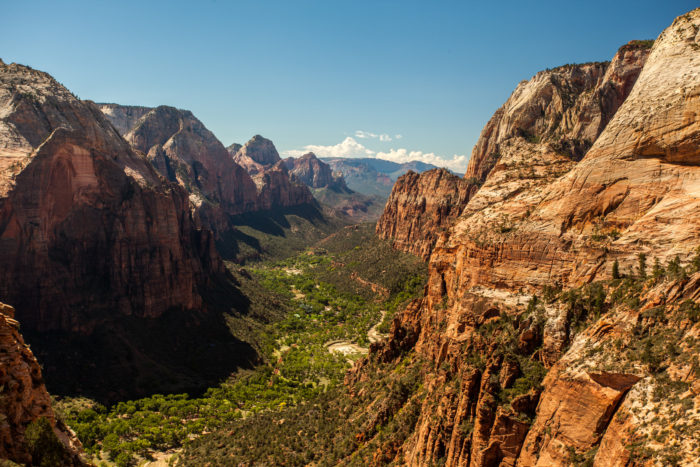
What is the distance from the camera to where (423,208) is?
160625mm

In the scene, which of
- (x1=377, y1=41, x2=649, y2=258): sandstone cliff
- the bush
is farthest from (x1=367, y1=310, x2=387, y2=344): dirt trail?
the bush

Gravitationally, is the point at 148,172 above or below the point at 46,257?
above

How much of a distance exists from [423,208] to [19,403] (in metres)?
149

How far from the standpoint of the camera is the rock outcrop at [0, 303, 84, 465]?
68.8ft

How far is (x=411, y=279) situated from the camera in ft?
401

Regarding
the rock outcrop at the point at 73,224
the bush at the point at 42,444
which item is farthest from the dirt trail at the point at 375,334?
the bush at the point at 42,444

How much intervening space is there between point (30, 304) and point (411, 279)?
9556 cm

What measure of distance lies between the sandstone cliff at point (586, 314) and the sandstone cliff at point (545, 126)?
7381mm

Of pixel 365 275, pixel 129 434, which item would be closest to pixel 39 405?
pixel 129 434

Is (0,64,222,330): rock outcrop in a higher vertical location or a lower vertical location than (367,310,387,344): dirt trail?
higher

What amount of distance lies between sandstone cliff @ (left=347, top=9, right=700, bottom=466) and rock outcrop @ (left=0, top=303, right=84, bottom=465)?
27573mm

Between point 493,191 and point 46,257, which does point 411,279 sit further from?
point 46,257

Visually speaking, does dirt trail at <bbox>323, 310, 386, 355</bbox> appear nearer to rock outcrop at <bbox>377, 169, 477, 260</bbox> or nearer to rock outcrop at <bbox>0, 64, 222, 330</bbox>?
rock outcrop at <bbox>0, 64, 222, 330</bbox>

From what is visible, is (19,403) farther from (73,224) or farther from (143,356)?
(73,224)
